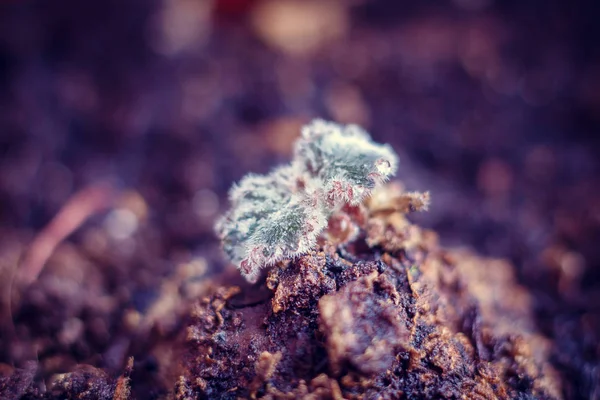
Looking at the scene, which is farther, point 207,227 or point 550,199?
point 550,199

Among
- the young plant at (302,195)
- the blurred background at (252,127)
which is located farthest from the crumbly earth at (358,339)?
the blurred background at (252,127)

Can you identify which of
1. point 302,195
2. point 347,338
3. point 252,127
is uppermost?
point 252,127

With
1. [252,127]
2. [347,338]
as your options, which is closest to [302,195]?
[347,338]

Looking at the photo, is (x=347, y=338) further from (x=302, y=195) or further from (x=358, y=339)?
(x=302, y=195)

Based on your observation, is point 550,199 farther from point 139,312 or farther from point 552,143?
point 139,312

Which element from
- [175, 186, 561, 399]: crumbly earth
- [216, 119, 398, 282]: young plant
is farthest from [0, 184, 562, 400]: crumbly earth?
[216, 119, 398, 282]: young plant

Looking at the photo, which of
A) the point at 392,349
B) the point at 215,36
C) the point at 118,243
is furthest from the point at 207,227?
the point at 215,36

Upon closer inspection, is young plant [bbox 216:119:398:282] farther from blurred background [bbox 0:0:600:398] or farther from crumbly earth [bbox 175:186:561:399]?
blurred background [bbox 0:0:600:398]
